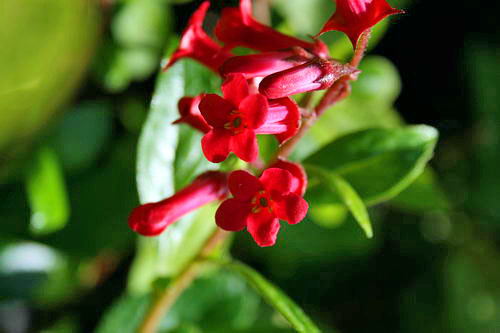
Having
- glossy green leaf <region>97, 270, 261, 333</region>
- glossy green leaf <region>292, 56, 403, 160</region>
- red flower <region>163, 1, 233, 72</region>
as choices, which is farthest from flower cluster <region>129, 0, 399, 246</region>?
glossy green leaf <region>292, 56, 403, 160</region>

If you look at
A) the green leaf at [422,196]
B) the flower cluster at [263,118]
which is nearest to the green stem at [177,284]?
the flower cluster at [263,118]

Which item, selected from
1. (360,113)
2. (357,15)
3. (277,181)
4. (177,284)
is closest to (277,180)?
(277,181)

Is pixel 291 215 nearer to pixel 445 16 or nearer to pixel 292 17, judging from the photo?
pixel 292 17

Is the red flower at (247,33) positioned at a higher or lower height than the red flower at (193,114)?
higher

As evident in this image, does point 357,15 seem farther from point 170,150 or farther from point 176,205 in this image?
point 170,150

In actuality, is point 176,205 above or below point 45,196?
above

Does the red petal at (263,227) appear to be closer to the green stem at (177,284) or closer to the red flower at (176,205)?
the red flower at (176,205)
